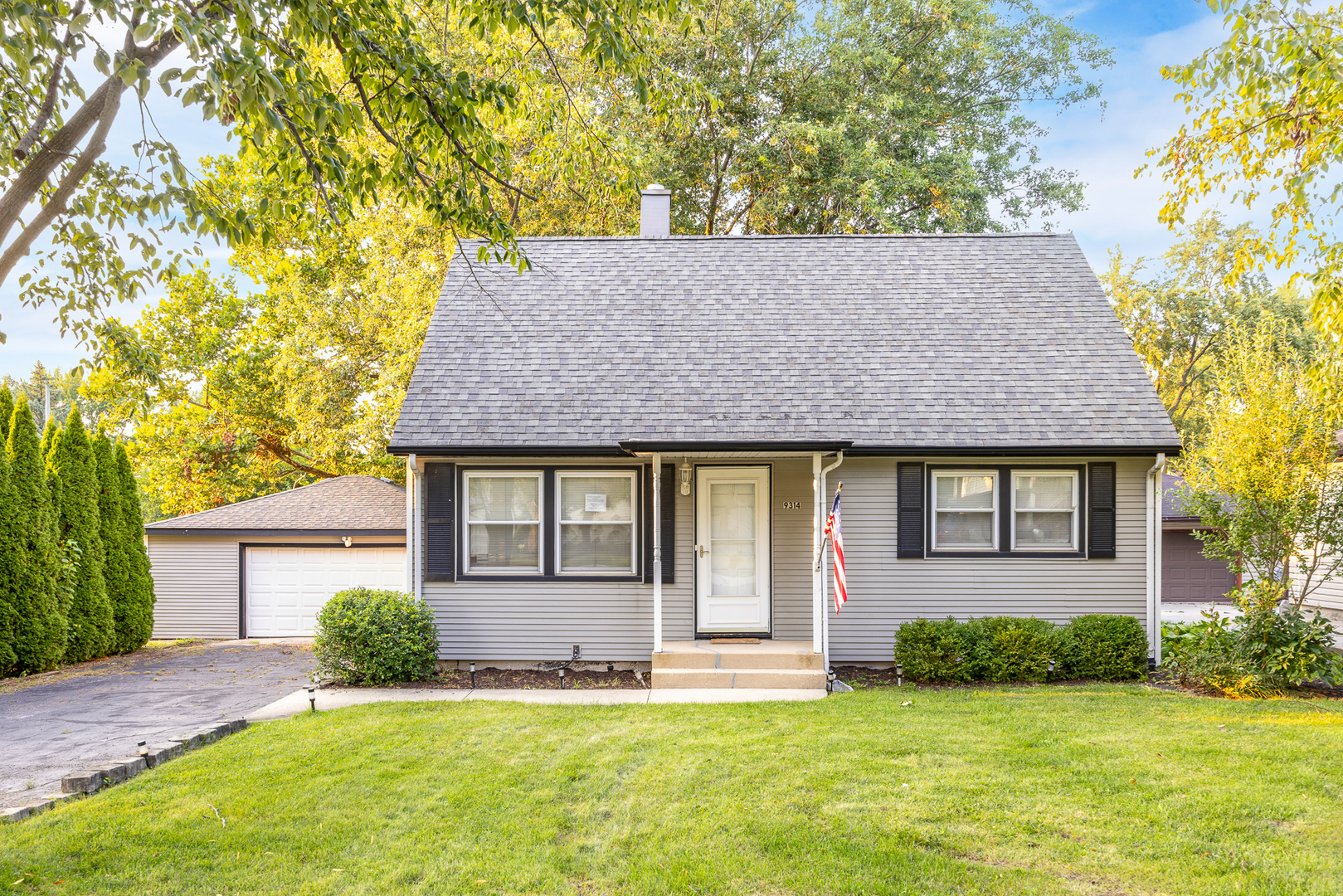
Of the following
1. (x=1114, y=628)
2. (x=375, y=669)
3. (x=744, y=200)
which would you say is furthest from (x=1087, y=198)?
(x=375, y=669)

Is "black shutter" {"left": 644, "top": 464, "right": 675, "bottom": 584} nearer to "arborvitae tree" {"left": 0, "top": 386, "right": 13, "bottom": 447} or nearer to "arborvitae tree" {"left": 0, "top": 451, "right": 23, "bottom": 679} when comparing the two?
"arborvitae tree" {"left": 0, "top": 451, "right": 23, "bottom": 679}

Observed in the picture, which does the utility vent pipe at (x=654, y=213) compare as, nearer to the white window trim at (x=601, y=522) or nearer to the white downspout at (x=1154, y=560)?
the white window trim at (x=601, y=522)

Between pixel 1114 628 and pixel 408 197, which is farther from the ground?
pixel 408 197

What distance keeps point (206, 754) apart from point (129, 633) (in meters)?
8.34

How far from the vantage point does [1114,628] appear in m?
8.84

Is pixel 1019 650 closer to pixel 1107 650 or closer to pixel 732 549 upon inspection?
pixel 1107 650

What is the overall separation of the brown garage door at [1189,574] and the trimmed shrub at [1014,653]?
520 inches

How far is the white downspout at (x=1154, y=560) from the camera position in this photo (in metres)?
9.31

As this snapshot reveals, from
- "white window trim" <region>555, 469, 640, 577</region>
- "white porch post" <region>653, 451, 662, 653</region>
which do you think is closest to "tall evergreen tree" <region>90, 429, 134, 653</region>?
"white window trim" <region>555, 469, 640, 577</region>

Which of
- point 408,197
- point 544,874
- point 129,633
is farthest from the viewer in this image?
point 129,633

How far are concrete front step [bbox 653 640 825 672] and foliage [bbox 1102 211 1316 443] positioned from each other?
22.1 metres

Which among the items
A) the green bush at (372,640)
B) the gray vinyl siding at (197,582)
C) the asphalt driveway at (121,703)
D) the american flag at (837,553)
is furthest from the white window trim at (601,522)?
the gray vinyl siding at (197,582)

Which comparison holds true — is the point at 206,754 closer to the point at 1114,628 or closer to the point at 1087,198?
the point at 1114,628

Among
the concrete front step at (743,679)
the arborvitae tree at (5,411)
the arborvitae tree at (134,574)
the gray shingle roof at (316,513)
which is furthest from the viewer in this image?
the gray shingle roof at (316,513)
